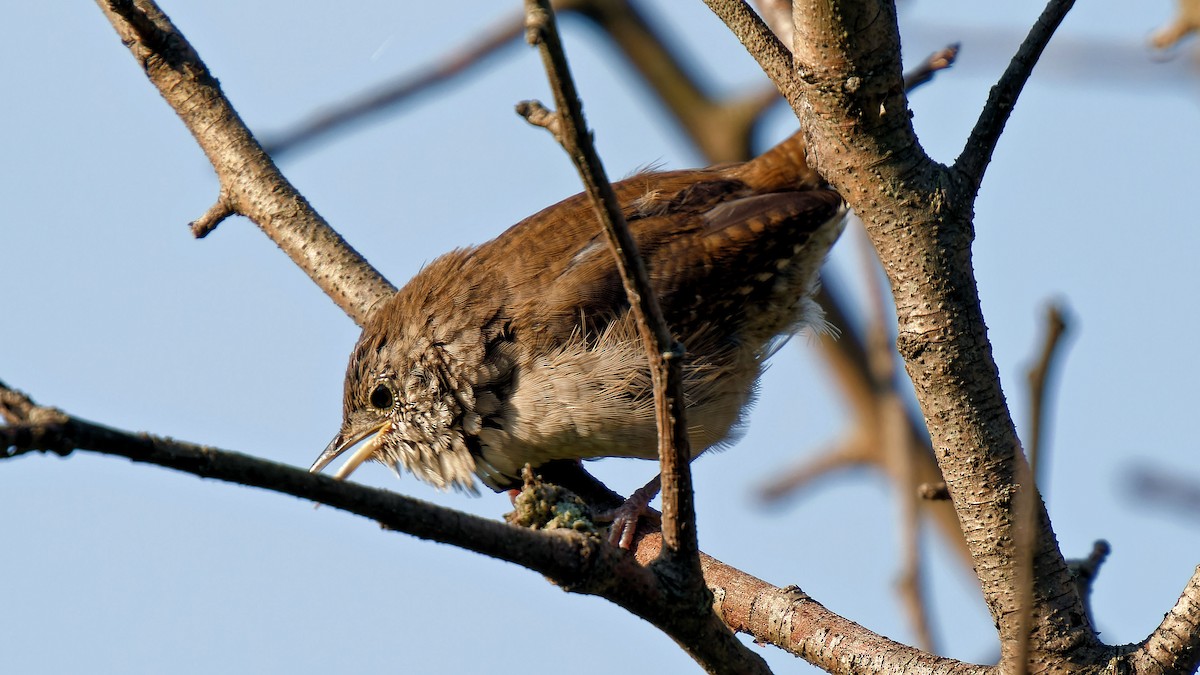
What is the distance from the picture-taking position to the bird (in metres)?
3.70

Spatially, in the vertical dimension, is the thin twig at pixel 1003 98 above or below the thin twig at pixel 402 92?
below

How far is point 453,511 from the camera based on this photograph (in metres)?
1.77

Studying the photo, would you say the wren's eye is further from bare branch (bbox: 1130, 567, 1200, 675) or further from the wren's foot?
bare branch (bbox: 1130, 567, 1200, 675)

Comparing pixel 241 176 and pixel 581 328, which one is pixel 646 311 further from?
pixel 241 176

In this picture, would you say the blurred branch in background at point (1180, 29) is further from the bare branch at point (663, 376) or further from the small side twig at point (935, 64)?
the bare branch at point (663, 376)

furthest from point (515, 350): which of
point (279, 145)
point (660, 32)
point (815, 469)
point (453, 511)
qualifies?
point (660, 32)

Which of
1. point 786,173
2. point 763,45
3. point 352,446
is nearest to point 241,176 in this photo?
point 352,446

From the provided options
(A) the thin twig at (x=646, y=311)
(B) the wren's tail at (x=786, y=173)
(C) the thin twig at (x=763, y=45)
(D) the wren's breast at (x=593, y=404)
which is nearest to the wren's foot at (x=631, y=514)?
(D) the wren's breast at (x=593, y=404)

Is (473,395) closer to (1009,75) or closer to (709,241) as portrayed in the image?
(709,241)

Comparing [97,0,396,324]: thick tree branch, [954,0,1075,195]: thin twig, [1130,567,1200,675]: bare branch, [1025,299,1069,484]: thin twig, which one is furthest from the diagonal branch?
[97,0,396,324]: thick tree branch

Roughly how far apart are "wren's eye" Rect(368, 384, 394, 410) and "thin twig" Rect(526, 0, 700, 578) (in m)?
2.12

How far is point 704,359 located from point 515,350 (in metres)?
0.60

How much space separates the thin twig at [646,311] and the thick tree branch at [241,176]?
2367 mm

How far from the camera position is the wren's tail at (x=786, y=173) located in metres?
4.18
